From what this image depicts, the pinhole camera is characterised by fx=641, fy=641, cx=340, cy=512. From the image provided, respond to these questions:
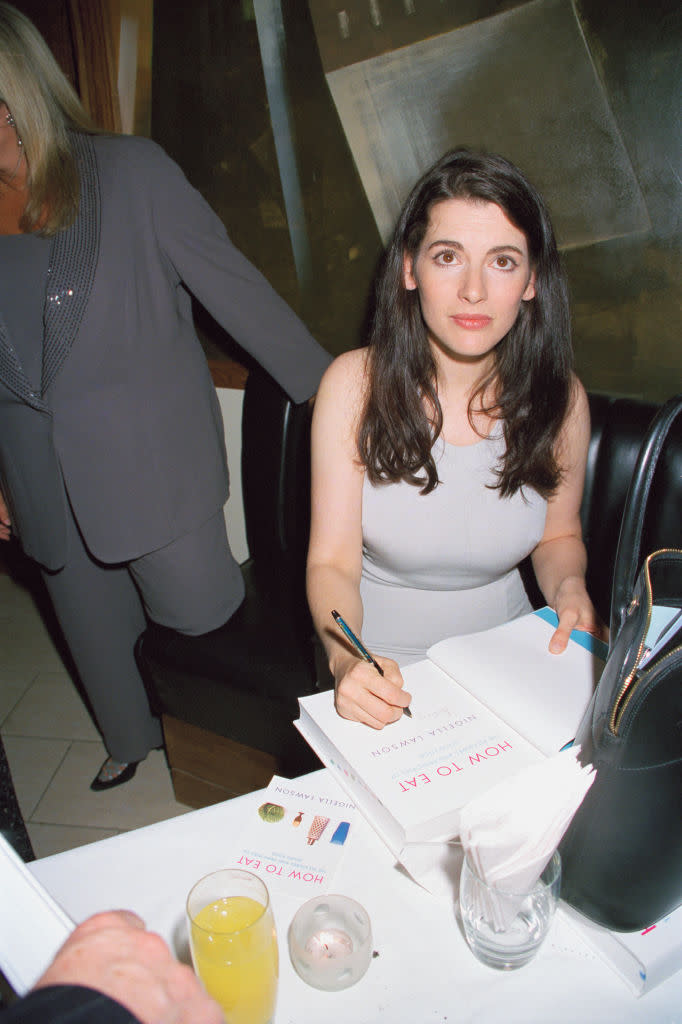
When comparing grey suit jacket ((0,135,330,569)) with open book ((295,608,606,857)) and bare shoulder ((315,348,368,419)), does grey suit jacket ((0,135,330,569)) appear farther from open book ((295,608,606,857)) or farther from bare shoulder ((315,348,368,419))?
open book ((295,608,606,857))

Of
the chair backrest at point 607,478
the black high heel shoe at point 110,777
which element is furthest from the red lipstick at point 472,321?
the black high heel shoe at point 110,777

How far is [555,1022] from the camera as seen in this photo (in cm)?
61

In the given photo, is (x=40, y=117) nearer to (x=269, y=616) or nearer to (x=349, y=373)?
(x=349, y=373)

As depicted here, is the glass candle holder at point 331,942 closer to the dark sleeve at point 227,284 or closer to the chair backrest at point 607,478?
the chair backrest at point 607,478

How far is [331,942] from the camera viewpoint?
655 mm

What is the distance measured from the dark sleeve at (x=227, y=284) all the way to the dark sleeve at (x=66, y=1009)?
5.15 ft

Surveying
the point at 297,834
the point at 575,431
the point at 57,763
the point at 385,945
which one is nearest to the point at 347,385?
the point at 575,431

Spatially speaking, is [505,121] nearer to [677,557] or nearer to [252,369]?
[252,369]

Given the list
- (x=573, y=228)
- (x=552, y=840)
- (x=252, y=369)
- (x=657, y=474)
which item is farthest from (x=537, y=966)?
(x=252, y=369)

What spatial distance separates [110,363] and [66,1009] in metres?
1.43

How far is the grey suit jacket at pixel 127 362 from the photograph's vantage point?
1.49 m

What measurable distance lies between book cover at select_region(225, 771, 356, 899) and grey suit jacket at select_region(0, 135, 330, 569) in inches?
39.9

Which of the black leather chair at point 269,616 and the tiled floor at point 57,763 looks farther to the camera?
Answer: the tiled floor at point 57,763

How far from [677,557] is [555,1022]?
1.55ft
